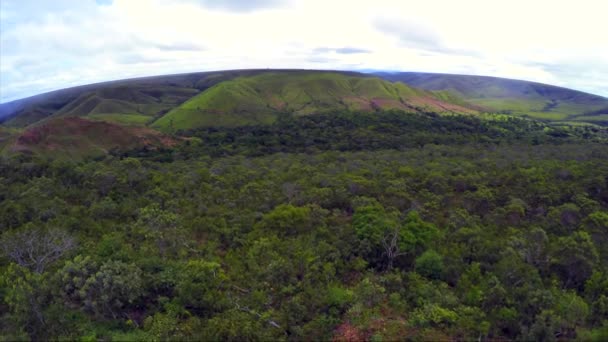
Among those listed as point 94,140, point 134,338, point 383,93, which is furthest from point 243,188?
point 383,93

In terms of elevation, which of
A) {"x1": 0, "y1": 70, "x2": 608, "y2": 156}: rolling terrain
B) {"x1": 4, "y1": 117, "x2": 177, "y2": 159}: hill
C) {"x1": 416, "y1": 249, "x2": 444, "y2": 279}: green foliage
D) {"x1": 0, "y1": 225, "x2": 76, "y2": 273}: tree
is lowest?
{"x1": 416, "y1": 249, "x2": 444, "y2": 279}: green foliage

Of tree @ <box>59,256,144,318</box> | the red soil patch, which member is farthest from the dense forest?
the red soil patch

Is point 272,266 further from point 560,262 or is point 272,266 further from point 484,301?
point 560,262

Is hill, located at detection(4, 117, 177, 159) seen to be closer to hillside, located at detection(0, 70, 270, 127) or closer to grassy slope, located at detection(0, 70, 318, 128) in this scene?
hillside, located at detection(0, 70, 270, 127)

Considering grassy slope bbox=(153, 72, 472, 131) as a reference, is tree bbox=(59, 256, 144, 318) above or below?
below

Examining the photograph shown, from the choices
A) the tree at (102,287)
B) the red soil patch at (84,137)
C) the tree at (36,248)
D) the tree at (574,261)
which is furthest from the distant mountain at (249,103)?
the tree at (574,261)

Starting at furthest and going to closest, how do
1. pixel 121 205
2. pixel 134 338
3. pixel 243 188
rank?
pixel 243 188
pixel 121 205
pixel 134 338
